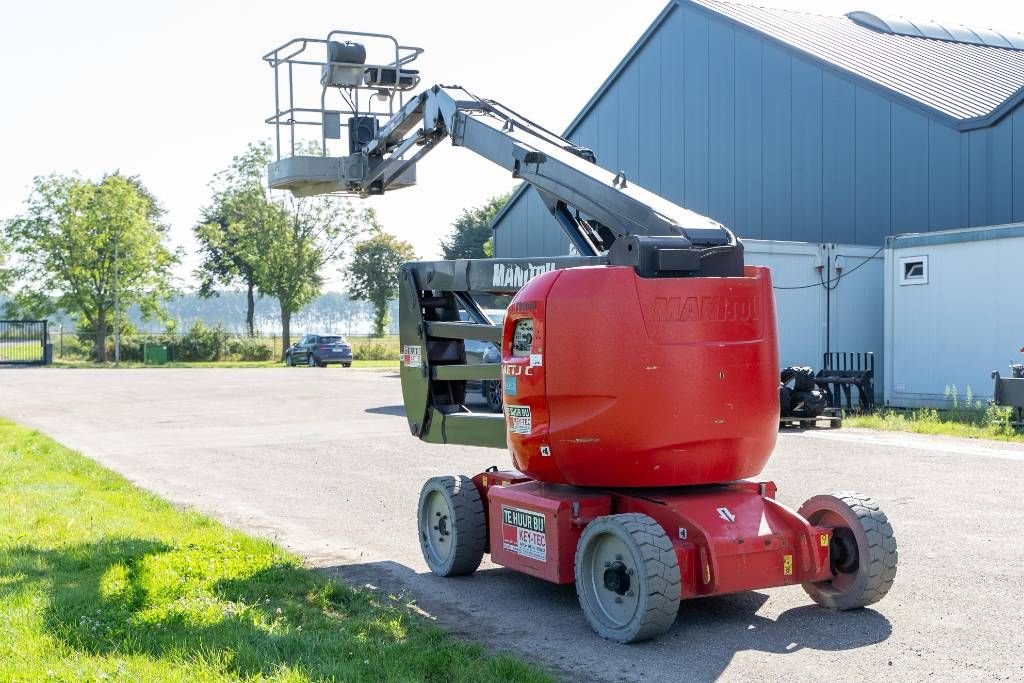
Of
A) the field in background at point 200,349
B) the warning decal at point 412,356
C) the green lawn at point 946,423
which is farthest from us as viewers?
the field in background at point 200,349

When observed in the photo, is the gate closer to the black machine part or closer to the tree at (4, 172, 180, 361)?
the tree at (4, 172, 180, 361)

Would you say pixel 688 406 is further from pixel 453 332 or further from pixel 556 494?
pixel 453 332

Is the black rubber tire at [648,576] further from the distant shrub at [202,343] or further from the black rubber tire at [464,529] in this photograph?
the distant shrub at [202,343]

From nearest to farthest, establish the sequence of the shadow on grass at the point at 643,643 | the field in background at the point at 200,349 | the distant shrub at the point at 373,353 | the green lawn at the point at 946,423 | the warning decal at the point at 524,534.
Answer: the shadow on grass at the point at 643,643, the warning decal at the point at 524,534, the green lawn at the point at 946,423, the field in background at the point at 200,349, the distant shrub at the point at 373,353

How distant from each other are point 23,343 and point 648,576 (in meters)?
68.5

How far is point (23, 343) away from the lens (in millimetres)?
67688

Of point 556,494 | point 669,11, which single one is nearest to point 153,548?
point 556,494

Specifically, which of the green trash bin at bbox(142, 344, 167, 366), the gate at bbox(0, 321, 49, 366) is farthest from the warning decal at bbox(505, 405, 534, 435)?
the green trash bin at bbox(142, 344, 167, 366)

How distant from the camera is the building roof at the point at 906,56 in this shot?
89.6 ft

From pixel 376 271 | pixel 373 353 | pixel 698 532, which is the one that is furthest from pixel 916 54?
pixel 376 271

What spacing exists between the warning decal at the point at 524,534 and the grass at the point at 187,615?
0.79 metres

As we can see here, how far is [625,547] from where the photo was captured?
642cm

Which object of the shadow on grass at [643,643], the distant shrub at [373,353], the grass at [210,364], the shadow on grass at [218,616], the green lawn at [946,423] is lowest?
the shadow on grass at [643,643]

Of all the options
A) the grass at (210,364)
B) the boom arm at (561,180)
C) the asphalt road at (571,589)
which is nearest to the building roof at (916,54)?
the asphalt road at (571,589)
